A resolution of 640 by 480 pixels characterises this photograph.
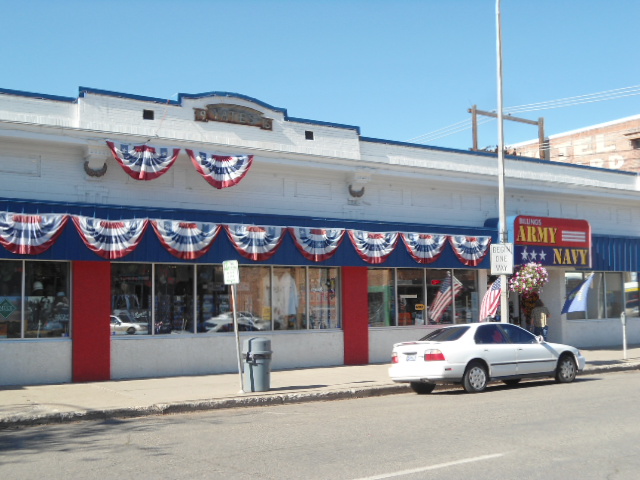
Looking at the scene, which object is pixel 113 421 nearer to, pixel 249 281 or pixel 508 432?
pixel 508 432

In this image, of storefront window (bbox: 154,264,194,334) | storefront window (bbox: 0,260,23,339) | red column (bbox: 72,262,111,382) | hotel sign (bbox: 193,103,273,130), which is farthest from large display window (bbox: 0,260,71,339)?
hotel sign (bbox: 193,103,273,130)

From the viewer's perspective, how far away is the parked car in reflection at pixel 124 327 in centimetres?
1752

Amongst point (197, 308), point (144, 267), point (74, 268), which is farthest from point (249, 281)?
point (74, 268)

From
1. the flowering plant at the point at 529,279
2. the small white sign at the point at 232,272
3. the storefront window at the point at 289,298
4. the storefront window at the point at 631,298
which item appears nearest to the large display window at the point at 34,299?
the small white sign at the point at 232,272

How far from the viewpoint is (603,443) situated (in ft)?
29.7

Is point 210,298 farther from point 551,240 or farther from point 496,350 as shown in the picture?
point 551,240

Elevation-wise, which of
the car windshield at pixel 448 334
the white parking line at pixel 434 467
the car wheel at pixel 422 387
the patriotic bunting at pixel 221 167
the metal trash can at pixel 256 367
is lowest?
the car wheel at pixel 422 387

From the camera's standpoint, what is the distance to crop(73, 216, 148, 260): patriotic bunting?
647 inches

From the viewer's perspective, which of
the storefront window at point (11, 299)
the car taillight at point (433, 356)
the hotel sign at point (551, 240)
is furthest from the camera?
the hotel sign at point (551, 240)

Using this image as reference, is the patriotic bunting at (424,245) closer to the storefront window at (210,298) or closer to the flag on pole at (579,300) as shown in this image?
the flag on pole at (579,300)

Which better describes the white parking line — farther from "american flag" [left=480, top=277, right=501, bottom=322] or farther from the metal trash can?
"american flag" [left=480, top=277, right=501, bottom=322]

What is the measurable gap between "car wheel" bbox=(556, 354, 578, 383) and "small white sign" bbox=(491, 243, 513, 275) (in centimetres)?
323

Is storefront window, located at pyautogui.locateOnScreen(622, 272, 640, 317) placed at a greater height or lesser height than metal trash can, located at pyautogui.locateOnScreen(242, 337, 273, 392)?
greater

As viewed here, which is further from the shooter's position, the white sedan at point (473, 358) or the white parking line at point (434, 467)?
the white sedan at point (473, 358)
